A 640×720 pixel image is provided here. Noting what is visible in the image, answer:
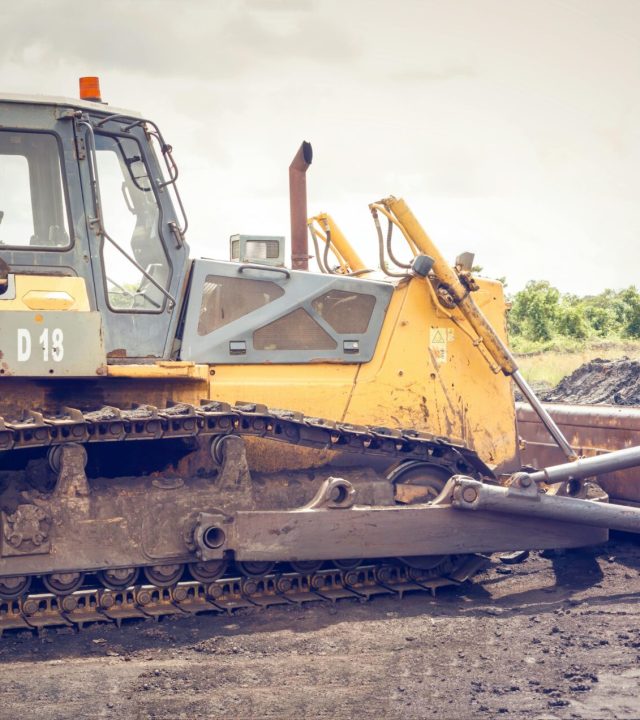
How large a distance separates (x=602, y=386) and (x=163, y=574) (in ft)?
37.8

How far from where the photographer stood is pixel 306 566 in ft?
23.5

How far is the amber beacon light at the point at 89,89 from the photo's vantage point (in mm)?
7262

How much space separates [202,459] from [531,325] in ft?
107

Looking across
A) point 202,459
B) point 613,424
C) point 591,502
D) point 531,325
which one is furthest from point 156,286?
point 531,325

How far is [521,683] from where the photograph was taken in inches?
215

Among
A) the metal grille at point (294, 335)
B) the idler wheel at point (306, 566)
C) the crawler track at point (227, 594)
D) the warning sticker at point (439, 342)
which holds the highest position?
the metal grille at point (294, 335)

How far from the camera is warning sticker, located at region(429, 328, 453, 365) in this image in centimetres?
798

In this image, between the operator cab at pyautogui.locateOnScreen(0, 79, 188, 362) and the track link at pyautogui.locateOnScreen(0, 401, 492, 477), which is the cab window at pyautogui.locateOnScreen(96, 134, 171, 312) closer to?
the operator cab at pyautogui.locateOnScreen(0, 79, 188, 362)

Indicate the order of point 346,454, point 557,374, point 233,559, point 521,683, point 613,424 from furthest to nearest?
1. point 557,374
2. point 613,424
3. point 346,454
4. point 233,559
5. point 521,683

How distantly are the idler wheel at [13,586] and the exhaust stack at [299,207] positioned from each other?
11.5 feet

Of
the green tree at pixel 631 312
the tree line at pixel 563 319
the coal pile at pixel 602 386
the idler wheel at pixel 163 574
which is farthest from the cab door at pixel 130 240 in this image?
the green tree at pixel 631 312

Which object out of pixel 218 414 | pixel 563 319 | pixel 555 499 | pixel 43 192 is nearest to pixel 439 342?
pixel 555 499

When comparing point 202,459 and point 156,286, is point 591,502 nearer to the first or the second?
point 202,459

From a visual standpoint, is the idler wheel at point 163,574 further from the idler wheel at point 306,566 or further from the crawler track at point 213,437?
the idler wheel at point 306,566
